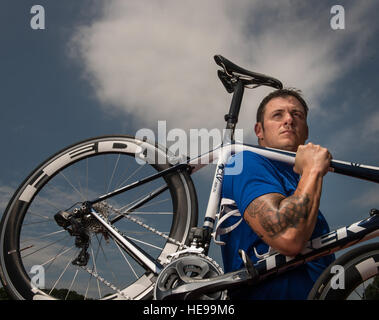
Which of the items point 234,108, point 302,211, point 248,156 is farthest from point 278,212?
point 234,108

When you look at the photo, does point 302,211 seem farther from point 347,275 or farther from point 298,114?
point 298,114

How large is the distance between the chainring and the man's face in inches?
39.0

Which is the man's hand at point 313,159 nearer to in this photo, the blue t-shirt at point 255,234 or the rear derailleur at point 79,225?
the blue t-shirt at point 255,234

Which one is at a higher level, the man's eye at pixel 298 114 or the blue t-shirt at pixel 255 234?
the man's eye at pixel 298 114

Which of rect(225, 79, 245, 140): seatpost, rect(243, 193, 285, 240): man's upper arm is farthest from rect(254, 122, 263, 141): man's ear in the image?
rect(243, 193, 285, 240): man's upper arm

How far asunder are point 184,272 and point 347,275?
90 centimetres

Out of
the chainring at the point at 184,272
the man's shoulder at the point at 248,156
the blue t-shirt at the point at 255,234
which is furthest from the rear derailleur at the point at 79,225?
the man's shoulder at the point at 248,156

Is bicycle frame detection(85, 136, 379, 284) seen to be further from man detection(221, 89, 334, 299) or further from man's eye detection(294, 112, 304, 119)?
man's eye detection(294, 112, 304, 119)

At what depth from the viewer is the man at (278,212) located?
1.57m

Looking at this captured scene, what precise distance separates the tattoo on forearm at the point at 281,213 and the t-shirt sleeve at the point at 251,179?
0.08 m
